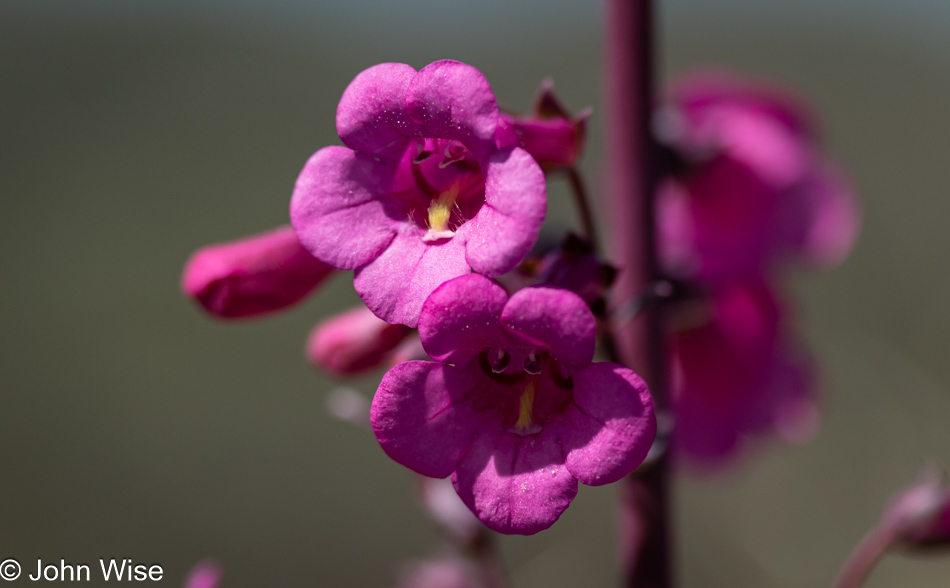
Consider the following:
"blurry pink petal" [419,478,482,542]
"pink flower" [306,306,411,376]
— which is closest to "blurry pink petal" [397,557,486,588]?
"blurry pink petal" [419,478,482,542]

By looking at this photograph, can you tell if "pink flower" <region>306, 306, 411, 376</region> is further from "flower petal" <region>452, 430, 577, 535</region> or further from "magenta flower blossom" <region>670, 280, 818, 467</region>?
"magenta flower blossom" <region>670, 280, 818, 467</region>

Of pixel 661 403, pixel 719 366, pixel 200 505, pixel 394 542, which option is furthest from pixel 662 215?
pixel 200 505

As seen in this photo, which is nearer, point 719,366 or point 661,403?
point 661,403

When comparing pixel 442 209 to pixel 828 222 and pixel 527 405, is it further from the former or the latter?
pixel 828 222

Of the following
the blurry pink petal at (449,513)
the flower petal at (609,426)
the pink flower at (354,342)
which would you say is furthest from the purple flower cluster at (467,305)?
the blurry pink petal at (449,513)

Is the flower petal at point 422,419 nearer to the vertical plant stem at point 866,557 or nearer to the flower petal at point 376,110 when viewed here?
the flower petal at point 376,110

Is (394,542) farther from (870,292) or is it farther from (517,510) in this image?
(517,510)
